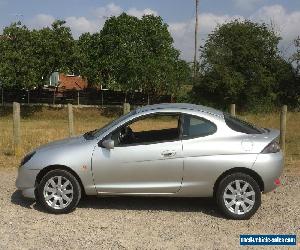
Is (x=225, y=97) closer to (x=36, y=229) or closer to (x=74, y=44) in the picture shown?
(x=74, y=44)

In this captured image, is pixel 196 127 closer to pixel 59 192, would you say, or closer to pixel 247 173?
pixel 247 173

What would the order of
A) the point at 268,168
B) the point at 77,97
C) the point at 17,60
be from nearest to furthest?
the point at 268,168, the point at 17,60, the point at 77,97

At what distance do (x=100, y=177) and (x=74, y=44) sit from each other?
33613 millimetres

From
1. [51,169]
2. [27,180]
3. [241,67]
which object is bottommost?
[27,180]

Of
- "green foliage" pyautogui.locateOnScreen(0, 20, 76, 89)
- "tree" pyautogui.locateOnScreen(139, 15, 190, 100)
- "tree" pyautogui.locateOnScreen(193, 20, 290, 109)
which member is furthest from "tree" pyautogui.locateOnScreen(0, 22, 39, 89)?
"tree" pyautogui.locateOnScreen(193, 20, 290, 109)

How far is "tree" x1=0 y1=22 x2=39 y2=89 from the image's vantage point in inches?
1410

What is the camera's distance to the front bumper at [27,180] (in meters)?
6.44

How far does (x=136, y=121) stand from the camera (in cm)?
652

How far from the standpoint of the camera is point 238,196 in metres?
6.18

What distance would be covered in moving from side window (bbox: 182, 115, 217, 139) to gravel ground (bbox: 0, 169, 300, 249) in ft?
3.84

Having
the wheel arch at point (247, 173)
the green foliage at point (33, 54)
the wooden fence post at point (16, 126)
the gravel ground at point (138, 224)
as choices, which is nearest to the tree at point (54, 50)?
the green foliage at point (33, 54)

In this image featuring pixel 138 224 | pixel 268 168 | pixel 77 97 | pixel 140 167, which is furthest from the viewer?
pixel 77 97

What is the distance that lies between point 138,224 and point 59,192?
1.28 metres

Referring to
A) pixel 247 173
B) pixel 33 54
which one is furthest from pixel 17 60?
pixel 247 173
